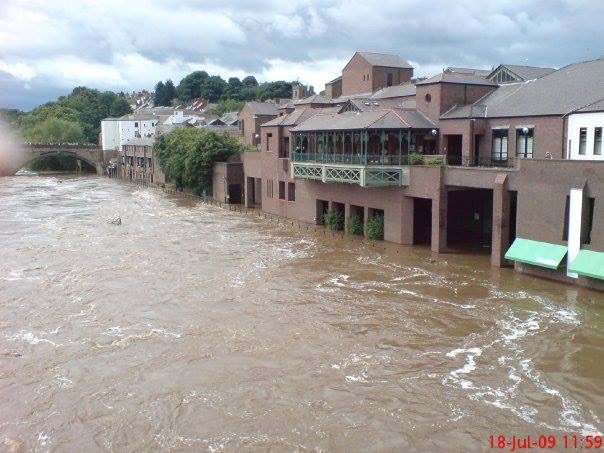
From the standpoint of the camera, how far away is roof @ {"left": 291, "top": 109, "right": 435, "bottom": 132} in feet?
124

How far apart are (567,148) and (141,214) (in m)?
36.9

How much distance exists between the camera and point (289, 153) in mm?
51156

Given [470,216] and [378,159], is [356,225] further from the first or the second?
[470,216]

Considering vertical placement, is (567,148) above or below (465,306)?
above

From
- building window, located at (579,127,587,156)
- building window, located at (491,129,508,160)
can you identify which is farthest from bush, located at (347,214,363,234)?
building window, located at (579,127,587,156)

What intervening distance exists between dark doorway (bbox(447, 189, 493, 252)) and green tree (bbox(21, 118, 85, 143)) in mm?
107781

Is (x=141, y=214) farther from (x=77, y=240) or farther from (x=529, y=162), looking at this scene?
→ (x=529, y=162)

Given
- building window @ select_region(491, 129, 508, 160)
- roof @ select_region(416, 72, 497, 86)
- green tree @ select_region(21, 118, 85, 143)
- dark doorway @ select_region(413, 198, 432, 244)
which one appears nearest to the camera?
building window @ select_region(491, 129, 508, 160)

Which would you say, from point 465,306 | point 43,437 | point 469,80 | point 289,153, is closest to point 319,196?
point 289,153

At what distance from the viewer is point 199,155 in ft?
217

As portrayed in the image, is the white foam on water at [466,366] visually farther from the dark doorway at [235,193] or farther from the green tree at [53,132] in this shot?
the green tree at [53,132]

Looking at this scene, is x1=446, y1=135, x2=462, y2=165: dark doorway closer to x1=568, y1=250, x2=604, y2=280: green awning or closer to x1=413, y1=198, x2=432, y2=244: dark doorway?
x1=413, y1=198, x2=432, y2=244: dark doorway

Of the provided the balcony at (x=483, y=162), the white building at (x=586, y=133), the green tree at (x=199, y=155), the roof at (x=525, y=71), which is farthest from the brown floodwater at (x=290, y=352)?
the green tree at (x=199, y=155)

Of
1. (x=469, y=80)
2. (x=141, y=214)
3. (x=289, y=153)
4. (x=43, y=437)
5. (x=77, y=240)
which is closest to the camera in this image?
(x=43, y=437)
